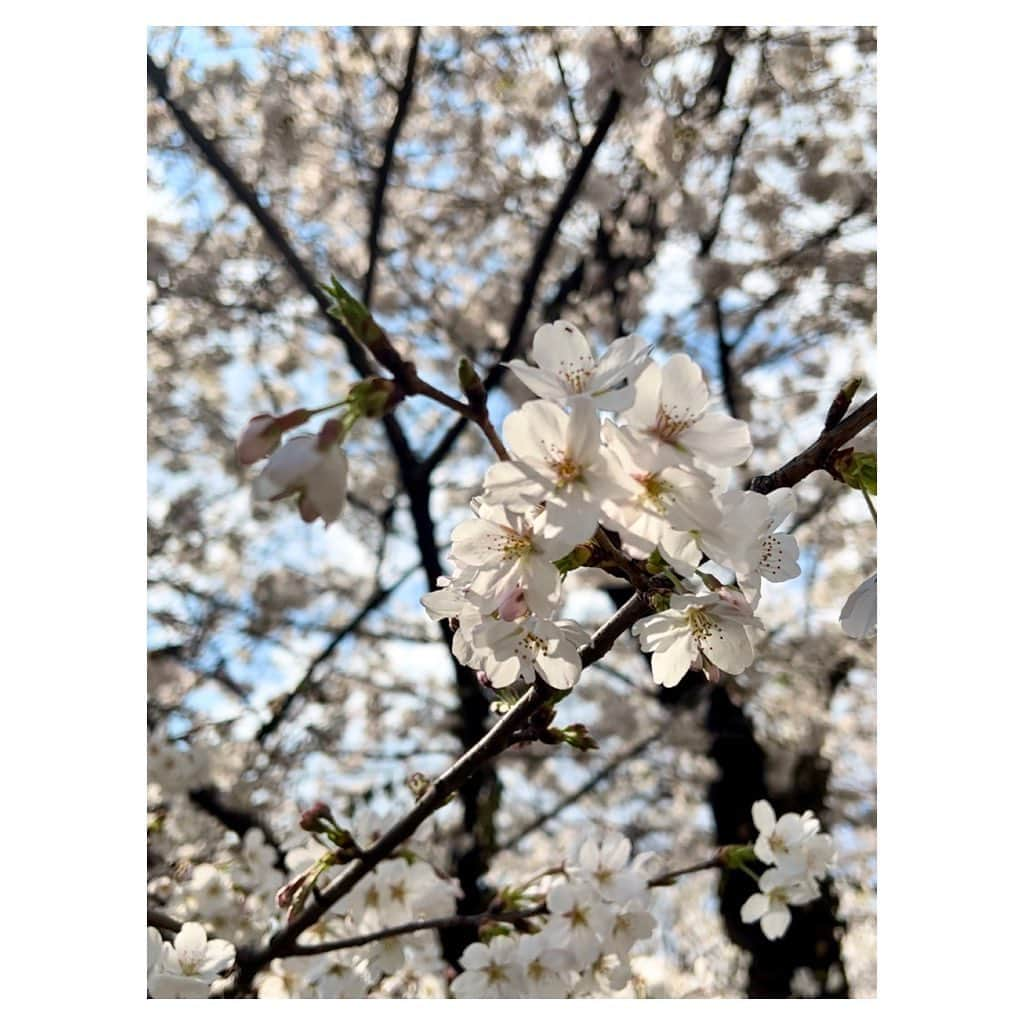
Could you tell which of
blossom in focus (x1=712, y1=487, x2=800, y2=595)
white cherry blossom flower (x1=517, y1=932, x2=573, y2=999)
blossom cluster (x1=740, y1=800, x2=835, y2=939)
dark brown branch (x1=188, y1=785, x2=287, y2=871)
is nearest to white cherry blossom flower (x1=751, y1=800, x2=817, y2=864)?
blossom cluster (x1=740, y1=800, x2=835, y2=939)

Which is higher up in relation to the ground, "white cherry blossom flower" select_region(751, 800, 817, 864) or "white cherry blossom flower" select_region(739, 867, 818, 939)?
"white cherry blossom flower" select_region(751, 800, 817, 864)

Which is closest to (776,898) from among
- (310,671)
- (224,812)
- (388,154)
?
(224,812)

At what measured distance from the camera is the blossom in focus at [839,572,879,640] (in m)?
0.71

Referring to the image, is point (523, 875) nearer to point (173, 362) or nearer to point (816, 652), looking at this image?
point (816, 652)

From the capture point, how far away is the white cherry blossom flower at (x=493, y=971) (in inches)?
48.5

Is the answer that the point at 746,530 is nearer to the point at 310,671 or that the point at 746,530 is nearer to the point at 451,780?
the point at 451,780

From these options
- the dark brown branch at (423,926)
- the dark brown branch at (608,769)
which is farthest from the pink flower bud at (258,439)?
the dark brown branch at (608,769)

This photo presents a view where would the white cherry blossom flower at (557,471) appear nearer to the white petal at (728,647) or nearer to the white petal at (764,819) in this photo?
the white petal at (728,647)

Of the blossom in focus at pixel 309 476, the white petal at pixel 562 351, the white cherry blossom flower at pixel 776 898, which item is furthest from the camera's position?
the white cherry blossom flower at pixel 776 898

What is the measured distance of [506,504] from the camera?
1.91 feet

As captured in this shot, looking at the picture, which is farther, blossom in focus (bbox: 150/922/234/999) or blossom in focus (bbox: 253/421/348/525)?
blossom in focus (bbox: 150/922/234/999)

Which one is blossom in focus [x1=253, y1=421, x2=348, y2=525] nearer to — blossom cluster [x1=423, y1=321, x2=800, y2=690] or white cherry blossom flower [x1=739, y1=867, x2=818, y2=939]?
blossom cluster [x1=423, y1=321, x2=800, y2=690]

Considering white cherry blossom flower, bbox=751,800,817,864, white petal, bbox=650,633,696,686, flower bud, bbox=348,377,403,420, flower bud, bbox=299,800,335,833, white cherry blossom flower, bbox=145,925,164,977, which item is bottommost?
white cherry blossom flower, bbox=145,925,164,977
